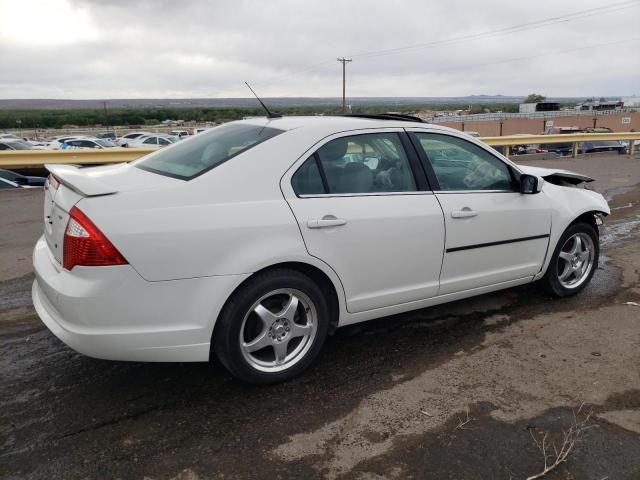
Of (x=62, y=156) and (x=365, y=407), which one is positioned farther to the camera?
(x=62, y=156)

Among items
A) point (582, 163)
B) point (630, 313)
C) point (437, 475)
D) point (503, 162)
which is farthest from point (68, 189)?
point (582, 163)

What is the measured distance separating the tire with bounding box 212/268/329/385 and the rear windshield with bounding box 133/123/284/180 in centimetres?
78

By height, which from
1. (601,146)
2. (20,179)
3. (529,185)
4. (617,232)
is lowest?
(617,232)

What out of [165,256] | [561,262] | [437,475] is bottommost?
[437,475]

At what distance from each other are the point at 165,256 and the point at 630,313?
375 cm

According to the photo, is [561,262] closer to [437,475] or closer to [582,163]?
[437,475]

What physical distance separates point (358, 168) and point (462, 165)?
3.08 ft

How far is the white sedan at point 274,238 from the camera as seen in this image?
111 inches

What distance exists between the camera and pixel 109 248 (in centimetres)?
274

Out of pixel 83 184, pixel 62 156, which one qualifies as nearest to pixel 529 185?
pixel 83 184

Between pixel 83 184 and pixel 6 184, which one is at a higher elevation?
pixel 83 184

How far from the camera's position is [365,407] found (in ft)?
10.2

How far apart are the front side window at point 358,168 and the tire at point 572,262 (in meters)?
1.74

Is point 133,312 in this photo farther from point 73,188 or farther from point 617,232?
point 617,232
